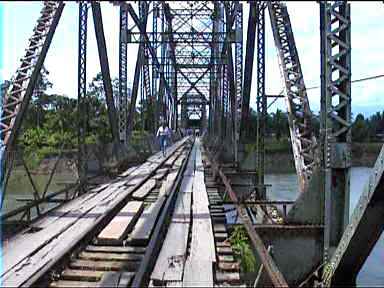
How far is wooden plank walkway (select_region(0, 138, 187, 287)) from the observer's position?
5508mm

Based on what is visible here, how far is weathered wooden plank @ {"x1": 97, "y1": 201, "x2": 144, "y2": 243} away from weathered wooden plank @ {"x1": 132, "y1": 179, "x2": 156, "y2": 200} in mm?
1119

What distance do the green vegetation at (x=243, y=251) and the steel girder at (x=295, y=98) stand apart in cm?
149

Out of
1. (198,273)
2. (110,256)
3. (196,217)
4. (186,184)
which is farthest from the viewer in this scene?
(186,184)

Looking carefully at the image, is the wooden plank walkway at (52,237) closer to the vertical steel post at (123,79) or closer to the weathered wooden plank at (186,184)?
the weathered wooden plank at (186,184)

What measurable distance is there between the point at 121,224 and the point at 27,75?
366cm

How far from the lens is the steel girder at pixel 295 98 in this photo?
380 inches

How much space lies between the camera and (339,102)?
21.7 feet

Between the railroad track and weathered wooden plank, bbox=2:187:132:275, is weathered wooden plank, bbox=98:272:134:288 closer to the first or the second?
the railroad track

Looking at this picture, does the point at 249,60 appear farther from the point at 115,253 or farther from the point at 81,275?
the point at 81,275

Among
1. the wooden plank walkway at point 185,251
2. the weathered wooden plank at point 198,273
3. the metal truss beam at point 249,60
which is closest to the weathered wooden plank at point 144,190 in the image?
the wooden plank walkway at point 185,251

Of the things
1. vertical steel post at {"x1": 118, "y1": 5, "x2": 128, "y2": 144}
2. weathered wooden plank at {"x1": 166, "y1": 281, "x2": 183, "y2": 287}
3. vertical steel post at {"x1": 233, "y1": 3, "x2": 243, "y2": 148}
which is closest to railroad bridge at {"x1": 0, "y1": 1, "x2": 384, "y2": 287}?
weathered wooden plank at {"x1": 166, "y1": 281, "x2": 183, "y2": 287}

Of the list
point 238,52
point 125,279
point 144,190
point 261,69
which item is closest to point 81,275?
point 125,279

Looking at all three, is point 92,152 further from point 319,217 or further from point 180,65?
point 180,65

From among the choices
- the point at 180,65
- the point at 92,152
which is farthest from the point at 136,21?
the point at 180,65
